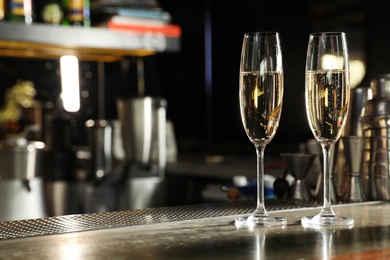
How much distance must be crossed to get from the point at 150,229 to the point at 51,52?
9.36 ft

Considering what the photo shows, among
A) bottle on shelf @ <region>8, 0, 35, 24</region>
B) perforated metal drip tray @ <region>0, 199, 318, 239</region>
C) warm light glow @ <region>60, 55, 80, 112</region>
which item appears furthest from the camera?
warm light glow @ <region>60, 55, 80, 112</region>

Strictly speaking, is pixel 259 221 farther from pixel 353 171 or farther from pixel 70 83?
pixel 70 83

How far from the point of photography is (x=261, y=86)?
103cm

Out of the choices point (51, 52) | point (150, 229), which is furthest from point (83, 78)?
Answer: point (150, 229)

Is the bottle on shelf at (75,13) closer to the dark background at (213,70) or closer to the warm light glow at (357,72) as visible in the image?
the dark background at (213,70)

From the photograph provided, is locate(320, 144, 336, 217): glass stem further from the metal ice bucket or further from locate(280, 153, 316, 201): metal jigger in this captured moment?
the metal ice bucket

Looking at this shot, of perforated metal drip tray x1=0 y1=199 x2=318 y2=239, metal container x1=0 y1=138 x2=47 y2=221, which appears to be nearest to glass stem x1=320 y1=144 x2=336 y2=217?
perforated metal drip tray x1=0 y1=199 x2=318 y2=239

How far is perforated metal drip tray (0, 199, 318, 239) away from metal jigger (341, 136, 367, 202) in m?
0.11

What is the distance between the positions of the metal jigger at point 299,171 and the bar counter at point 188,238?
23cm

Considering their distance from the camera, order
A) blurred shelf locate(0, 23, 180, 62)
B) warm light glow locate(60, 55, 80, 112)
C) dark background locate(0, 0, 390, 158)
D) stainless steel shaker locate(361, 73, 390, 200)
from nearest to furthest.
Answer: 1. stainless steel shaker locate(361, 73, 390, 200)
2. blurred shelf locate(0, 23, 180, 62)
3. dark background locate(0, 0, 390, 158)
4. warm light glow locate(60, 55, 80, 112)

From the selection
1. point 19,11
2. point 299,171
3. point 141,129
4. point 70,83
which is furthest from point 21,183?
point 299,171

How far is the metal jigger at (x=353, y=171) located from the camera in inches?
54.3

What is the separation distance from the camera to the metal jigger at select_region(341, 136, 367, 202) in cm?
138

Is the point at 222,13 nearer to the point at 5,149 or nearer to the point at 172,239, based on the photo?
the point at 5,149
